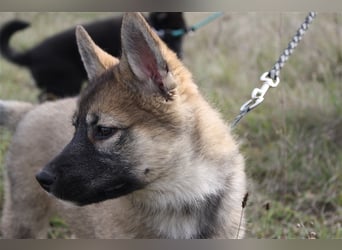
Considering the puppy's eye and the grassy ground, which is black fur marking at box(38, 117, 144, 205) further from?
the grassy ground

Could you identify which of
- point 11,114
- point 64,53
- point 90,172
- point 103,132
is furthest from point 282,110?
point 90,172

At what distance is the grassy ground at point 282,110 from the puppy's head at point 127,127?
0.81 m

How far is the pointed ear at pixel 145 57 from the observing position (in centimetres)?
272

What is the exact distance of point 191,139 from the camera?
2.98 meters

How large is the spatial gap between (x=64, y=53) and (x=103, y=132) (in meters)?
4.00

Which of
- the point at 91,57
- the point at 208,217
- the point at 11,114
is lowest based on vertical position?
the point at 11,114

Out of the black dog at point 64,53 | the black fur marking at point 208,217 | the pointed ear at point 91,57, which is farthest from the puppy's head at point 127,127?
the black dog at point 64,53

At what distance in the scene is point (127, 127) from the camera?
287cm

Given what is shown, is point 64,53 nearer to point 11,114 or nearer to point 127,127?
point 11,114

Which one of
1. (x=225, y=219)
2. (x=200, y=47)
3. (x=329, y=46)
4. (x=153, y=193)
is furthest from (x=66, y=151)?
(x=200, y=47)

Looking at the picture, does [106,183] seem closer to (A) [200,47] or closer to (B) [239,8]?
(B) [239,8]

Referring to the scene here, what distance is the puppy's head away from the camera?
→ 2748 millimetres

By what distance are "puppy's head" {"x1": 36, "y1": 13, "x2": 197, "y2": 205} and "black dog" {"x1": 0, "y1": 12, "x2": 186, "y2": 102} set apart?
11.5ft

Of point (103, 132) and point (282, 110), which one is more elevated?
point (103, 132)
